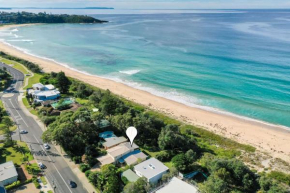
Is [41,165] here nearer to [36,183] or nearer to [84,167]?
[36,183]

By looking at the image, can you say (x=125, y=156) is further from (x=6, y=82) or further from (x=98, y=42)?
(x=98, y=42)

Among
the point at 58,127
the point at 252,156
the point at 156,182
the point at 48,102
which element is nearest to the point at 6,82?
the point at 48,102

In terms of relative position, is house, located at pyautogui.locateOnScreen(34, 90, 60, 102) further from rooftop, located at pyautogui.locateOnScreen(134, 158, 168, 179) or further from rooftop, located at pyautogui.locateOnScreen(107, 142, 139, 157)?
rooftop, located at pyautogui.locateOnScreen(134, 158, 168, 179)

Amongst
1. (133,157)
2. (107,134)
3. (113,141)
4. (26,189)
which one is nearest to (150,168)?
(133,157)

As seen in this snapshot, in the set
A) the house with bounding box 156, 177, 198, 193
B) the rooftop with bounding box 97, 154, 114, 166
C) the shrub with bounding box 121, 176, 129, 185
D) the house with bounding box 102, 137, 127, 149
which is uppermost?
the house with bounding box 156, 177, 198, 193

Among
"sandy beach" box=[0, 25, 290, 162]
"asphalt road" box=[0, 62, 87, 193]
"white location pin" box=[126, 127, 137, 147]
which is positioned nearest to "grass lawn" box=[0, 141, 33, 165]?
"asphalt road" box=[0, 62, 87, 193]

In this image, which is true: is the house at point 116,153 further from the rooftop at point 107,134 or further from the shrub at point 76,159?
the rooftop at point 107,134
